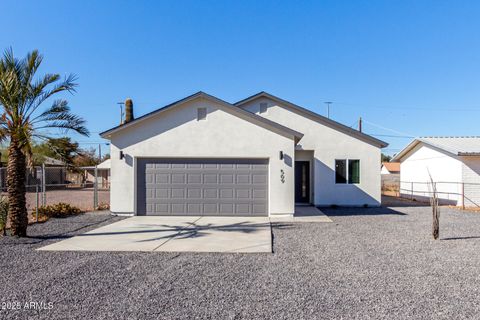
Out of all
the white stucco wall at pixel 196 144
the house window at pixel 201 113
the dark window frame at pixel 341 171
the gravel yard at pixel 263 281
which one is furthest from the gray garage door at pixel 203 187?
the dark window frame at pixel 341 171

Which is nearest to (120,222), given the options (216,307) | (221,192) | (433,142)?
(221,192)

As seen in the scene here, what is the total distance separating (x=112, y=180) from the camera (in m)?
12.1

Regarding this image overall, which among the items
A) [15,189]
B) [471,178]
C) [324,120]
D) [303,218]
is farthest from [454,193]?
[15,189]

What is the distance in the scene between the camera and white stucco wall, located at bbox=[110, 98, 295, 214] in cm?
1195

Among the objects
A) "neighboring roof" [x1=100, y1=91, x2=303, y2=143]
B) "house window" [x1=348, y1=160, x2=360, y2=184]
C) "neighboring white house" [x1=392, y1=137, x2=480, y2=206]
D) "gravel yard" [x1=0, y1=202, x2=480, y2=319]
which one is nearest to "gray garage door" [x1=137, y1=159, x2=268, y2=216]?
"neighboring roof" [x1=100, y1=91, x2=303, y2=143]

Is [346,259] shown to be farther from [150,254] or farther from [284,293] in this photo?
[150,254]

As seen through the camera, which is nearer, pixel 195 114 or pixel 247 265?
pixel 247 265

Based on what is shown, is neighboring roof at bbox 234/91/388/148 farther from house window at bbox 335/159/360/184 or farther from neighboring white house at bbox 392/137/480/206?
neighboring white house at bbox 392/137/480/206

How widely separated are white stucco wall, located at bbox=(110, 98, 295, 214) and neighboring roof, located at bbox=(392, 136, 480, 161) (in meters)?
10.3

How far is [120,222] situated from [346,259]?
7691 mm

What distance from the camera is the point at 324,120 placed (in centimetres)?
1559

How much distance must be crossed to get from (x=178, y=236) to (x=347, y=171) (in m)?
9.95

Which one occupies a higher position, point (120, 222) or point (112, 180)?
point (112, 180)

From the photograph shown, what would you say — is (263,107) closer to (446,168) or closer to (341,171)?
(341,171)
